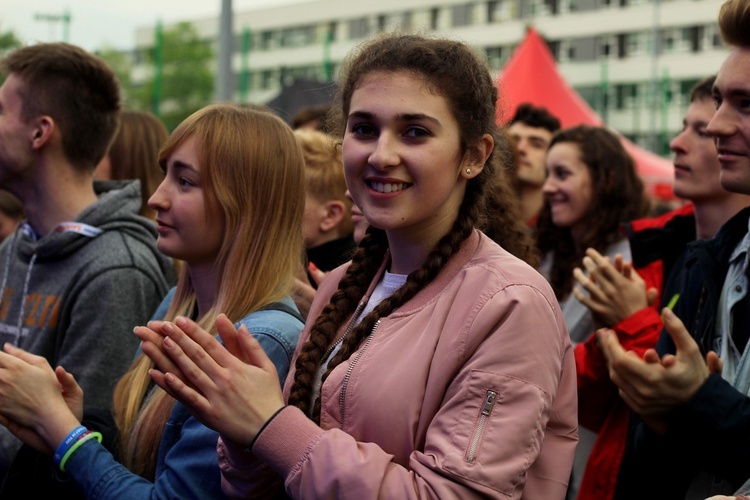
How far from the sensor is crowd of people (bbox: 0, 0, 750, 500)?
2186mm

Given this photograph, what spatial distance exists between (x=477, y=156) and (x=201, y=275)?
3.71ft

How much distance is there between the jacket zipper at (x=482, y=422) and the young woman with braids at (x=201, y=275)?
86cm

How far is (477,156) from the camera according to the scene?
2.48 meters

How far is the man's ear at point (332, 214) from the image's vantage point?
14.8 ft

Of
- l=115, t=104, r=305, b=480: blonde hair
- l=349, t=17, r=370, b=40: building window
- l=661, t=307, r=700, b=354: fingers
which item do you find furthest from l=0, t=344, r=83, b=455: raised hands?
l=349, t=17, r=370, b=40: building window

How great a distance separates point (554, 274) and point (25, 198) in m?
2.73

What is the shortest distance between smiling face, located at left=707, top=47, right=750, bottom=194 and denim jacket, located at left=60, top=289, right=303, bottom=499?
138 centimetres

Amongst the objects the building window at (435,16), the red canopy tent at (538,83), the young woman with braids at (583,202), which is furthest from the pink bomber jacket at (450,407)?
the building window at (435,16)

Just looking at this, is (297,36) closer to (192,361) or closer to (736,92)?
(736,92)

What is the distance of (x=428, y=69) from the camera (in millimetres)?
2395

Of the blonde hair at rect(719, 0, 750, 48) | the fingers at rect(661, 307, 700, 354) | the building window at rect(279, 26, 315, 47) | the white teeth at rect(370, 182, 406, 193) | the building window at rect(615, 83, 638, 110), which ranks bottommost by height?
the building window at rect(615, 83, 638, 110)

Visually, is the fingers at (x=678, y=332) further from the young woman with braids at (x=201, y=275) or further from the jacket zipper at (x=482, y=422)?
the young woman with braids at (x=201, y=275)

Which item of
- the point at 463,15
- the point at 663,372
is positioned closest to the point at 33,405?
the point at 663,372

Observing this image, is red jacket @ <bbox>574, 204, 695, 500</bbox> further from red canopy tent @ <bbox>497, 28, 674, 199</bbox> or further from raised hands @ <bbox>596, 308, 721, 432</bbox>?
red canopy tent @ <bbox>497, 28, 674, 199</bbox>
